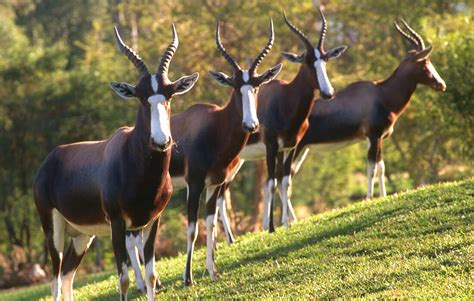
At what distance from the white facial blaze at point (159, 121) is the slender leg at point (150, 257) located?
1.79 metres

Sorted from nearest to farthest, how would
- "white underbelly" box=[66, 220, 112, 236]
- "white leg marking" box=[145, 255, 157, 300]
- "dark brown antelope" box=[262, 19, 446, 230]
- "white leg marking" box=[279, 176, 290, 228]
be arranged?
"white leg marking" box=[145, 255, 157, 300] < "white underbelly" box=[66, 220, 112, 236] < "white leg marking" box=[279, 176, 290, 228] < "dark brown antelope" box=[262, 19, 446, 230]

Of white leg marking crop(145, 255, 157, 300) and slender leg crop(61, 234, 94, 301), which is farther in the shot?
slender leg crop(61, 234, 94, 301)

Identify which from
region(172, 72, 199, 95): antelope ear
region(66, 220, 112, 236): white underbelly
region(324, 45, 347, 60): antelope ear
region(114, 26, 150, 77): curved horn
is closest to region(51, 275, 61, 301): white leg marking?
region(66, 220, 112, 236): white underbelly

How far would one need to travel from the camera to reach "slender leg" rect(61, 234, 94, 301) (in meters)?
12.0

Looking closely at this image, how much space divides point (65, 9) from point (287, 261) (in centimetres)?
4523

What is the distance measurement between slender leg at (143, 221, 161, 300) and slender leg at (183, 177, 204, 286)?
112cm

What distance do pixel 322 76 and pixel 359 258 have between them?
16.5 ft

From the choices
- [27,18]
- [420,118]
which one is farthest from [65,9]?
[420,118]

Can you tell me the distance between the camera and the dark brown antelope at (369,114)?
60.6 feet

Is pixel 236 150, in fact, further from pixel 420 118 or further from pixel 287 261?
pixel 420 118

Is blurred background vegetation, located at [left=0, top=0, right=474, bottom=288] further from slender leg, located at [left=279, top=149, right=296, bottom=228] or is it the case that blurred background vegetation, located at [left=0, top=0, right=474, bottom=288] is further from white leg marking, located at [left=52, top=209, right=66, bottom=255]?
white leg marking, located at [left=52, top=209, right=66, bottom=255]

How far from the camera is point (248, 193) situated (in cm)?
3431

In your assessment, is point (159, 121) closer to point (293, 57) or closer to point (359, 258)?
point (359, 258)

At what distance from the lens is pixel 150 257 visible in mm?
10797
